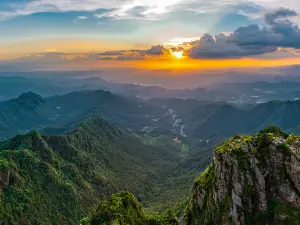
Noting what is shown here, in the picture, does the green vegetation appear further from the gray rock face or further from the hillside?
the gray rock face

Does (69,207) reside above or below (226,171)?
below

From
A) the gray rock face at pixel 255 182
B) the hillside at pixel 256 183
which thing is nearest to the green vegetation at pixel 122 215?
the hillside at pixel 256 183

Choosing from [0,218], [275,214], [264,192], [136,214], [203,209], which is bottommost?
[0,218]

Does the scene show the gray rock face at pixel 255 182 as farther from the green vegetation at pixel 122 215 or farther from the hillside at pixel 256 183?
the green vegetation at pixel 122 215

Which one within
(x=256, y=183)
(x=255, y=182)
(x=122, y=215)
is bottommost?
(x=122, y=215)

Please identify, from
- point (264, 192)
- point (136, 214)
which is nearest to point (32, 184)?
point (136, 214)

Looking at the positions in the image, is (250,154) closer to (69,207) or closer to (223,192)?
(223,192)

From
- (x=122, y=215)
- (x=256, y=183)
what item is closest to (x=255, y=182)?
(x=256, y=183)

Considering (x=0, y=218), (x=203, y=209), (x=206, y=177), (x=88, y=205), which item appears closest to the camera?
(x=203, y=209)

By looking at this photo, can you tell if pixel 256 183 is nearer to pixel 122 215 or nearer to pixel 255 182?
pixel 255 182
